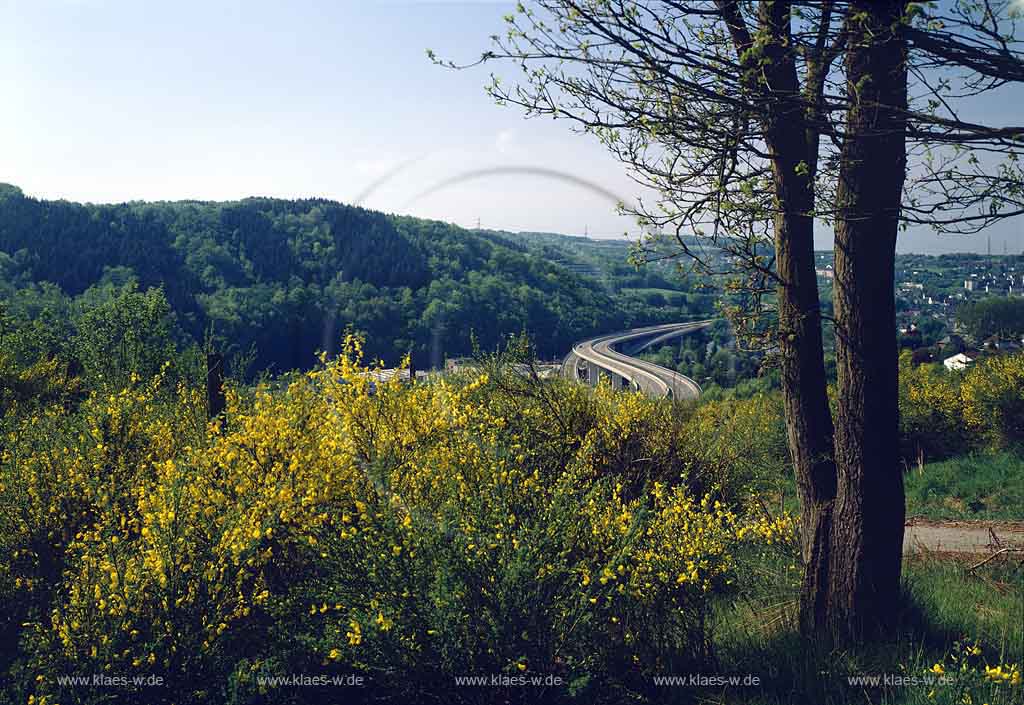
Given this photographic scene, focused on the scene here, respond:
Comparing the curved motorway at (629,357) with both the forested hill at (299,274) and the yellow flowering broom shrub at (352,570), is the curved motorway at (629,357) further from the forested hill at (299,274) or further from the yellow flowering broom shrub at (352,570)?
the yellow flowering broom shrub at (352,570)

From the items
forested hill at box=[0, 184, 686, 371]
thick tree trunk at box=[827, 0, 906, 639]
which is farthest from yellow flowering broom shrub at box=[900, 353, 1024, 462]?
forested hill at box=[0, 184, 686, 371]

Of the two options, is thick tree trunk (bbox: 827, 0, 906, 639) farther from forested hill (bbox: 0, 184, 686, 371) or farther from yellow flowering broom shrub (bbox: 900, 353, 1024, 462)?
forested hill (bbox: 0, 184, 686, 371)

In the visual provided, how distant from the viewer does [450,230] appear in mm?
82938

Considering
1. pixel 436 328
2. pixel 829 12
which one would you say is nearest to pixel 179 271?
pixel 436 328

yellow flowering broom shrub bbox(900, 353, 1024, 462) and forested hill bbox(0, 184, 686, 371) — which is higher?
forested hill bbox(0, 184, 686, 371)

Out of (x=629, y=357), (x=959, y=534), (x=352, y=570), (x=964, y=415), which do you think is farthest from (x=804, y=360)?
(x=629, y=357)

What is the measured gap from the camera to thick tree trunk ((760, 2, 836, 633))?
15.5 ft

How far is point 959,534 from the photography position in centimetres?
1049

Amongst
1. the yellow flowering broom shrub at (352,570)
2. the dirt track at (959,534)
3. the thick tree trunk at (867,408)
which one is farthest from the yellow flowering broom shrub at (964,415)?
the thick tree trunk at (867,408)

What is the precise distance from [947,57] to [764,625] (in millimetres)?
3650

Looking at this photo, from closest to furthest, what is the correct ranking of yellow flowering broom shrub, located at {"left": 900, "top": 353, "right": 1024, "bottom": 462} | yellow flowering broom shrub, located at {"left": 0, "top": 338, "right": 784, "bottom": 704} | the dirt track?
yellow flowering broom shrub, located at {"left": 0, "top": 338, "right": 784, "bottom": 704}, the dirt track, yellow flowering broom shrub, located at {"left": 900, "top": 353, "right": 1024, "bottom": 462}

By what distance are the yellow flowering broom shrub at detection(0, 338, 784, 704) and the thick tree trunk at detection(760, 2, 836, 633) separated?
70 cm

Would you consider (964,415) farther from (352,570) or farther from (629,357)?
(629,357)

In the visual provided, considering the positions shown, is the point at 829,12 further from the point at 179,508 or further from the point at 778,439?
the point at 778,439
